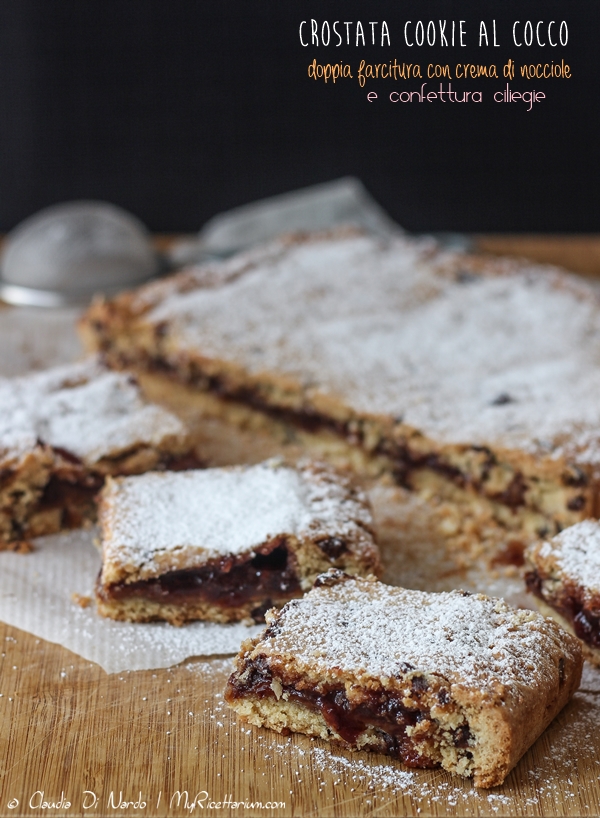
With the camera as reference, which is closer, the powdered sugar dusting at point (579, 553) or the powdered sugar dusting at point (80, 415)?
the powdered sugar dusting at point (579, 553)

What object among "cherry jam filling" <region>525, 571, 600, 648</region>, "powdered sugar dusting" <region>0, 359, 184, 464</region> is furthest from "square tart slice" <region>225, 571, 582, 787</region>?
"powdered sugar dusting" <region>0, 359, 184, 464</region>

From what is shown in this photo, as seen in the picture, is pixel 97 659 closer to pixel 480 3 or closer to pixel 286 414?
pixel 286 414

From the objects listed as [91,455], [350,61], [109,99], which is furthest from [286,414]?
[109,99]

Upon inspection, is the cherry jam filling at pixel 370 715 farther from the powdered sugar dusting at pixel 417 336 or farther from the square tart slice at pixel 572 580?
the powdered sugar dusting at pixel 417 336

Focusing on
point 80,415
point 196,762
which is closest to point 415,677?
point 196,762

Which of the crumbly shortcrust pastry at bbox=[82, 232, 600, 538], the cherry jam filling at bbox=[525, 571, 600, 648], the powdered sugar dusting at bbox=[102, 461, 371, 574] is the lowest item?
the cherry jam filling at bbox=[525, 571, 600, 648]

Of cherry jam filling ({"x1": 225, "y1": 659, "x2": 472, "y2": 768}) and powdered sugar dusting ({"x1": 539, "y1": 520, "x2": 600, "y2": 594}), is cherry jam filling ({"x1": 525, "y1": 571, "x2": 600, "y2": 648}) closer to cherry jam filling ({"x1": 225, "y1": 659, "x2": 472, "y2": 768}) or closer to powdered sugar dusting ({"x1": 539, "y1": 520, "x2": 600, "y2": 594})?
powdered sugar dusting ({"x1": 539, "y1": 520, "x2": 600, "y2": 594})

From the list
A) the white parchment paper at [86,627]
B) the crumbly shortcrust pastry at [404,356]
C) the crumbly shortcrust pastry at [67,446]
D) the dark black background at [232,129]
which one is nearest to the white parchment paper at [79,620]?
the white parchment paper at [86,627]
